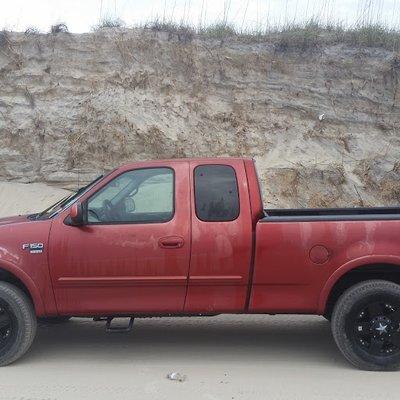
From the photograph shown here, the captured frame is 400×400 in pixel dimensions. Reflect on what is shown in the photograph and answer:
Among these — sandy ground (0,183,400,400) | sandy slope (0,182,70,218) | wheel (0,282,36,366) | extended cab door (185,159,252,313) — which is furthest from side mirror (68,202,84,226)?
sandy slope (0,182,70,218)

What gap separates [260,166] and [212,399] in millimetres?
9487

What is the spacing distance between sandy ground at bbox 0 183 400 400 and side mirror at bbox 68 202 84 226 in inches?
51.0

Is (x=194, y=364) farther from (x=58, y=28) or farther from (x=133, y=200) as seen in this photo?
(x=58, y=28)

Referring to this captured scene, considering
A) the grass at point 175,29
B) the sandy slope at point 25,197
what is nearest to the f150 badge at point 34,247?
the sandy slope at point 25,197

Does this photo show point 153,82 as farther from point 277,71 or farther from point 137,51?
point 277,71

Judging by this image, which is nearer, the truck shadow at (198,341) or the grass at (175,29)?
the truck shadow at (198,341)

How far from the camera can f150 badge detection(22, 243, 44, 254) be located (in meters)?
5.39

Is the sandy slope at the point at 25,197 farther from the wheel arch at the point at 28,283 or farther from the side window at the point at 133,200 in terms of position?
the side window at the point at 133,200

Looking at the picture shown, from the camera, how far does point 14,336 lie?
5430 millimetres

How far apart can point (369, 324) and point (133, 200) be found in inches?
93.9

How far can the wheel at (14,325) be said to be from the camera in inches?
213

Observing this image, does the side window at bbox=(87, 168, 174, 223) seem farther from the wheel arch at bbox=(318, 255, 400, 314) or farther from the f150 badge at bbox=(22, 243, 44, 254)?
the wheel arch at bbox=(318, 255, 400, 314)

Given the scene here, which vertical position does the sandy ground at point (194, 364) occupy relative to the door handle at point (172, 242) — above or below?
below

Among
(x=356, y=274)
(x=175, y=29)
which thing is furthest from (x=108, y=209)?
(x=175, y=29)
